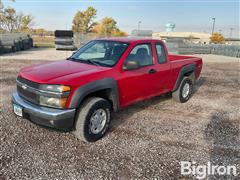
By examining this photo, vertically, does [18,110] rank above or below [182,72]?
below

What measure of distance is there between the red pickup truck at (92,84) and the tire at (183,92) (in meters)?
0.82

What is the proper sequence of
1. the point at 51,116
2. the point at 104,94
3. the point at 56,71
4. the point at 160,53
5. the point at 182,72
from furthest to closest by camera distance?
the point at 182,72
the point at 160,53
the point at 104,94
the point at 56,71
the point at 51,116

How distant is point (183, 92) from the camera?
628 centimetres

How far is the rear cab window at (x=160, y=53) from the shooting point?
5.09m

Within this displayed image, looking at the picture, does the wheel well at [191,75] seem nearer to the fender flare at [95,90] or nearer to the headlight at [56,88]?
the fender flare at [95,90]

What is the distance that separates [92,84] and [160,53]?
2247 mm

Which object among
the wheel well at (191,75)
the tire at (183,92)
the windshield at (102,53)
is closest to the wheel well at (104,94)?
the windshield at (102,53)

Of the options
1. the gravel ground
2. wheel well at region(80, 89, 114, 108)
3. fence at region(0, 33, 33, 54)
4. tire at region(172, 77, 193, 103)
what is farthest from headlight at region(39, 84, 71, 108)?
fence at region(0, 33, 33, 54)

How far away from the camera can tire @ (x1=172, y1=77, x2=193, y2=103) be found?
19.8 ft

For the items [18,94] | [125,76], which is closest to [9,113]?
[18,94]

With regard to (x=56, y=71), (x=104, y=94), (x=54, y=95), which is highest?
(x=56, y=71)

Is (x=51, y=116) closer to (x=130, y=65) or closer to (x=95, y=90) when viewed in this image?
(x=95, y=90)

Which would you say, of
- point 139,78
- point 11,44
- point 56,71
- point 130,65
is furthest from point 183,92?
point 11,44

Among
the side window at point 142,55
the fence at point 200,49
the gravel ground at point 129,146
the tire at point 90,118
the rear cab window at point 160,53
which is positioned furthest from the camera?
the fence at point 200,49
